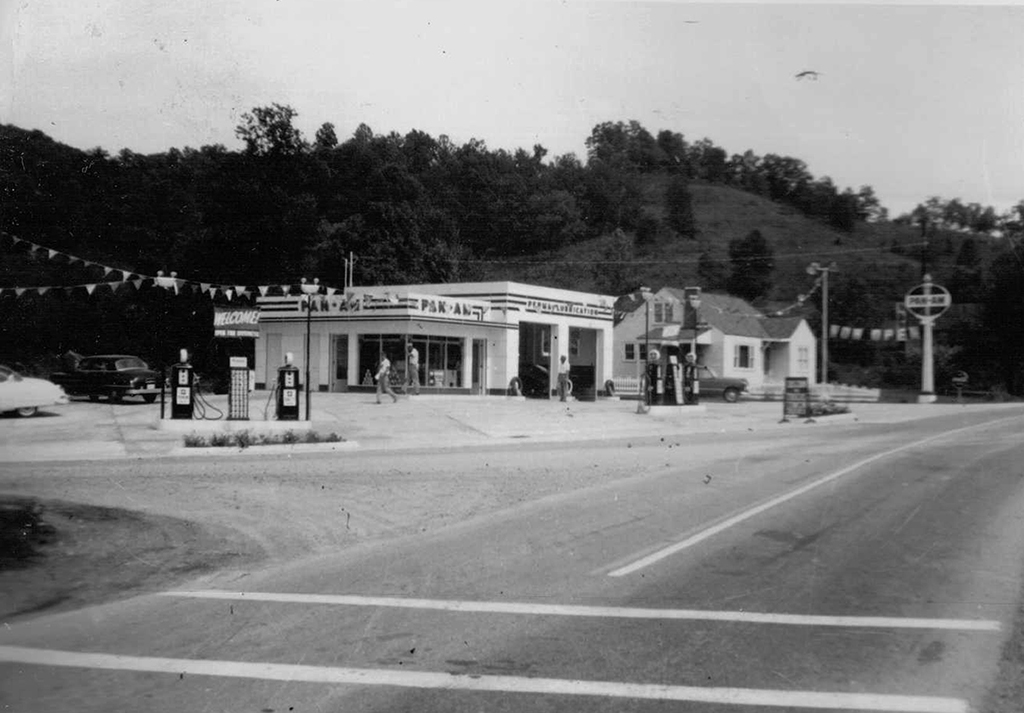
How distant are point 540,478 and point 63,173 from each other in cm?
1005

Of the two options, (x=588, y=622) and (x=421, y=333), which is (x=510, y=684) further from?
(x=421, y=333)

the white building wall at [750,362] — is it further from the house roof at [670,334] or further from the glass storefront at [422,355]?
the glass storefront at [422,355]

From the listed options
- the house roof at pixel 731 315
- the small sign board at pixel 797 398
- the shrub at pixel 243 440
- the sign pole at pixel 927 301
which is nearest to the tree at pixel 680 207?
the house roof at pixel 731 315

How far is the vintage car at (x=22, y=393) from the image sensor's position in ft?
79.4

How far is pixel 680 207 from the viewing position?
38.1 m

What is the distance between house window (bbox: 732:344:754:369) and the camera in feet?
161

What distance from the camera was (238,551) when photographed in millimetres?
9984

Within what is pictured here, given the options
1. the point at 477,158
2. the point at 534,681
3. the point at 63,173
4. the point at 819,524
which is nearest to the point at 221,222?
the point at 477,158

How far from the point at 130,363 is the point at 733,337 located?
30.1 meters

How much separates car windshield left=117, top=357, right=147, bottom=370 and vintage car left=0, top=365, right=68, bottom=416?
583 cm

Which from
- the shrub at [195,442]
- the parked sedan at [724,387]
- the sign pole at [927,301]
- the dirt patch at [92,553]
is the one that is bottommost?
the dirt patch at [92,553]

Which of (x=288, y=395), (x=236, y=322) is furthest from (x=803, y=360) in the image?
(x=288, y=395)

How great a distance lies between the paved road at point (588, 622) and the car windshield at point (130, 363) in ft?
75.0

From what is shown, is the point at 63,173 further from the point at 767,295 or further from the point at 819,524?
the point at 767,295
